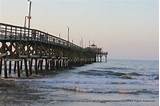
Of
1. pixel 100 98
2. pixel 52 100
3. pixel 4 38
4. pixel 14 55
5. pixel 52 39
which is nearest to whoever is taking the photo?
pixel 52 100

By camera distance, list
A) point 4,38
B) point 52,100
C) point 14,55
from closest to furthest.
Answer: point 52,100, point 4,38, point 14,55

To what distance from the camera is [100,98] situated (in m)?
20.0

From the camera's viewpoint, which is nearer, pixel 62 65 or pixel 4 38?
pixel 4 38

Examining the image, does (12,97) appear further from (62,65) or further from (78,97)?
(62,65)

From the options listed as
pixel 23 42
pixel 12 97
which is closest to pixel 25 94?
pixel 12 97

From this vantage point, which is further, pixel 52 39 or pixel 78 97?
pixel 52 39

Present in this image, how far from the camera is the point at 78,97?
20.1m

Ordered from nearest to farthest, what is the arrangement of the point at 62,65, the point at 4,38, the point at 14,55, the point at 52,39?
the point at 4,38, the point at 14,55, the point at 52,39, the point at 62,65

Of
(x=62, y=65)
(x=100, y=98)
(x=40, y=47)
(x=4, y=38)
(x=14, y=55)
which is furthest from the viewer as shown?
(x=62, y=65)

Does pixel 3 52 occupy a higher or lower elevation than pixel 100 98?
higher

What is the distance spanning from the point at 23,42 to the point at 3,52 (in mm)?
3300

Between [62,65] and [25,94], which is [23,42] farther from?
[62,65]

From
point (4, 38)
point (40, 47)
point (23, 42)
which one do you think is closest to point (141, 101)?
point (4, 38)

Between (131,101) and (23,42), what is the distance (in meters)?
16.2
